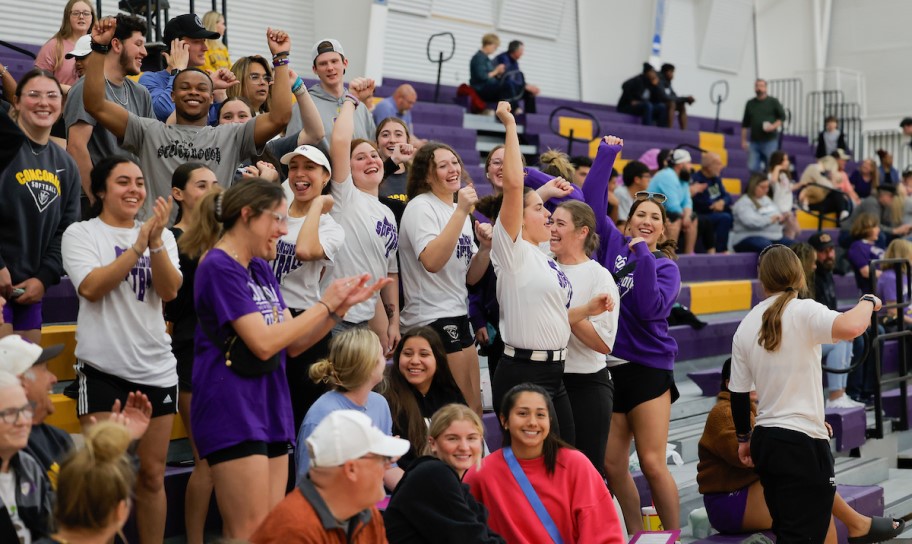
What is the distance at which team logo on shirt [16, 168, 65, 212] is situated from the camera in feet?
14.3

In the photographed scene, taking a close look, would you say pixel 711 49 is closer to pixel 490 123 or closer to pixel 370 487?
pixel 490 123

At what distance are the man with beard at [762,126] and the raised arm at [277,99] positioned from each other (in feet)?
36.7

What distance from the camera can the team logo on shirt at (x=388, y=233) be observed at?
5.07m

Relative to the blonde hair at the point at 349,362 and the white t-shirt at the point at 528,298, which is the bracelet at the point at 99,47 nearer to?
the blonde hair at the point at 349,362

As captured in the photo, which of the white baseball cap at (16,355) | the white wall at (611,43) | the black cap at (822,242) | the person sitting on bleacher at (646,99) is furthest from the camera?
the white wall at (611,43)

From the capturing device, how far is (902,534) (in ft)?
21.6

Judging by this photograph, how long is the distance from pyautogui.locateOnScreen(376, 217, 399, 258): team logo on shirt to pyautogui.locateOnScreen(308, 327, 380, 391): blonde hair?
938 millimetres

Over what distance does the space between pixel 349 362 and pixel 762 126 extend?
39.1 feet

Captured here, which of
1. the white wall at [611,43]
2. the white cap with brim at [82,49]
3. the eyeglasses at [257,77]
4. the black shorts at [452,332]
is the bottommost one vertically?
the black shorts at [452,332]

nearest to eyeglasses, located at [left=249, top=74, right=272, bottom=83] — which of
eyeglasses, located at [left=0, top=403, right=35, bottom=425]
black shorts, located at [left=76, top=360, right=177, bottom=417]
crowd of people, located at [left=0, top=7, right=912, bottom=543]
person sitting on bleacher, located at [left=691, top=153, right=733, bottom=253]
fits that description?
crowd of people, located at [left=0, top=7, right=912, bottom=543]

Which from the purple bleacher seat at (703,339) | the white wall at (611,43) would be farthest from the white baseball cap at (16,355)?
the white wall at (611,43)

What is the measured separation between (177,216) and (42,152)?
0.68m

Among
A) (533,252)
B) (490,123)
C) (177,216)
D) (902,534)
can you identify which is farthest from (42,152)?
(490,123)

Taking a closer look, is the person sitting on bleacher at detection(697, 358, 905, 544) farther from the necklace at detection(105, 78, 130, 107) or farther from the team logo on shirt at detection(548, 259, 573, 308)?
the necklace at detection(105, 78, 130, 107)
